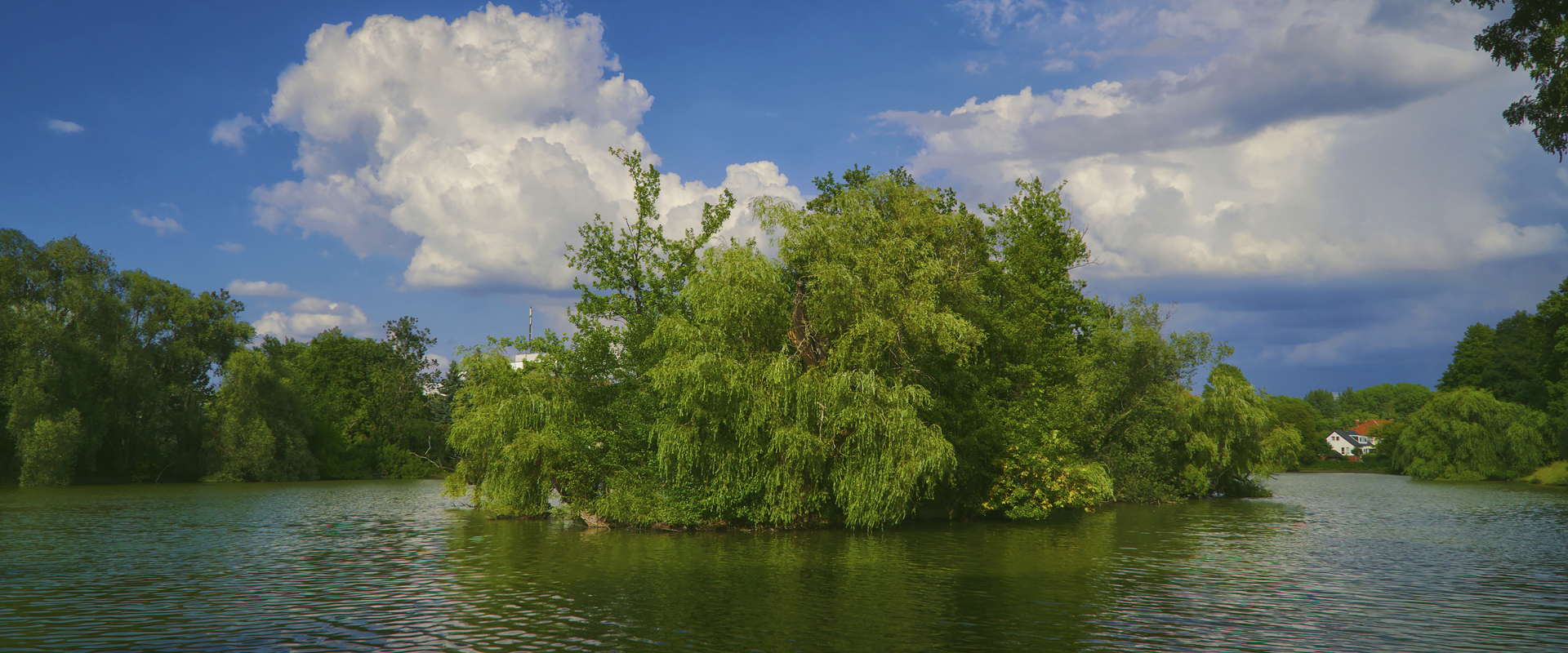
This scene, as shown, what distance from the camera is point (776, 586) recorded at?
778 inches

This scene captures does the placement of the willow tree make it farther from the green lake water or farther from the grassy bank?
the grassy bank

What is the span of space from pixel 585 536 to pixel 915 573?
43.8 feet

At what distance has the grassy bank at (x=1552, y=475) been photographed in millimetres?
71812

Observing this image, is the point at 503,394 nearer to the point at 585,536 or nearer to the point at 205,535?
the point at 585,536

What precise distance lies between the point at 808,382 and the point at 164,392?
2626 inches

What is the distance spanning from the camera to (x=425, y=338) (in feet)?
346

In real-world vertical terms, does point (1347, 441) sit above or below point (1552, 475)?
above

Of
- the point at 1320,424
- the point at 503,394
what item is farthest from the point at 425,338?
the point at 1320,424

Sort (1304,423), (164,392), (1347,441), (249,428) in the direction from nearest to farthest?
(164,392)
(249,428)
(1304,423)
(1347,441)

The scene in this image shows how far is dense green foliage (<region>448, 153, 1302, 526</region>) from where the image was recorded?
1131 inches

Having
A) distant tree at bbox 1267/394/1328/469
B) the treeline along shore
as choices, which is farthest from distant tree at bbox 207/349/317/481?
distant tree at bbox 1267/394/1328/469

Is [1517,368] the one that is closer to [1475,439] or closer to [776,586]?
[1475,439]

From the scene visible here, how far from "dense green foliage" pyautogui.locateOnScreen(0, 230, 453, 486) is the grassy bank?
85345mm

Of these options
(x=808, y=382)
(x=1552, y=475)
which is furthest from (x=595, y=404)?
(x=1552, y=475)
